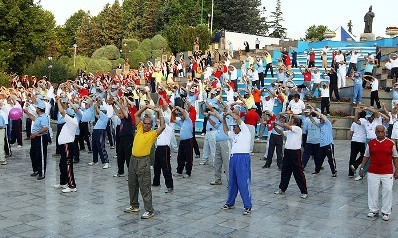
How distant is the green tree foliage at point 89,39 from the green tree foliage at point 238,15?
1842 cm

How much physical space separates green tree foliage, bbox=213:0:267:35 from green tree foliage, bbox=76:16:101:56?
725 inches

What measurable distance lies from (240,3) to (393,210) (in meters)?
41.2

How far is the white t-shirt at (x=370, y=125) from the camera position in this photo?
11023 mm

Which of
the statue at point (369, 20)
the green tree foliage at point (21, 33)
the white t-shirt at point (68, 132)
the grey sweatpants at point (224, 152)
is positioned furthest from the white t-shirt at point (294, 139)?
the green tree foliage at point (21, 33)

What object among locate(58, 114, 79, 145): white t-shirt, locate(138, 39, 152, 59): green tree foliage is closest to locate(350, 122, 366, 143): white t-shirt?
locate(58, 114, 79, 145): white t-shirt

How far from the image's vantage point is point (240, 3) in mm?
48062

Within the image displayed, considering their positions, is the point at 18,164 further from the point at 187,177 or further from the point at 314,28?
the point at 314,28

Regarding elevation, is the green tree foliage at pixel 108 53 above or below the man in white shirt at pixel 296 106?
above

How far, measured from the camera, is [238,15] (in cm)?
4853

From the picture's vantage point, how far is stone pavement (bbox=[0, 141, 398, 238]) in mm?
7680

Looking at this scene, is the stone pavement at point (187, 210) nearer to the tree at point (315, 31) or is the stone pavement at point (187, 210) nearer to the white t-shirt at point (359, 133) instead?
the white t-shirt at point (359, 133)

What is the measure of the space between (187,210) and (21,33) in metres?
33.3

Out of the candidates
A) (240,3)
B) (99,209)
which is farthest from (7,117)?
(240,3)

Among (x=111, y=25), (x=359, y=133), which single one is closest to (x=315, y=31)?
(x=111, y=25)
